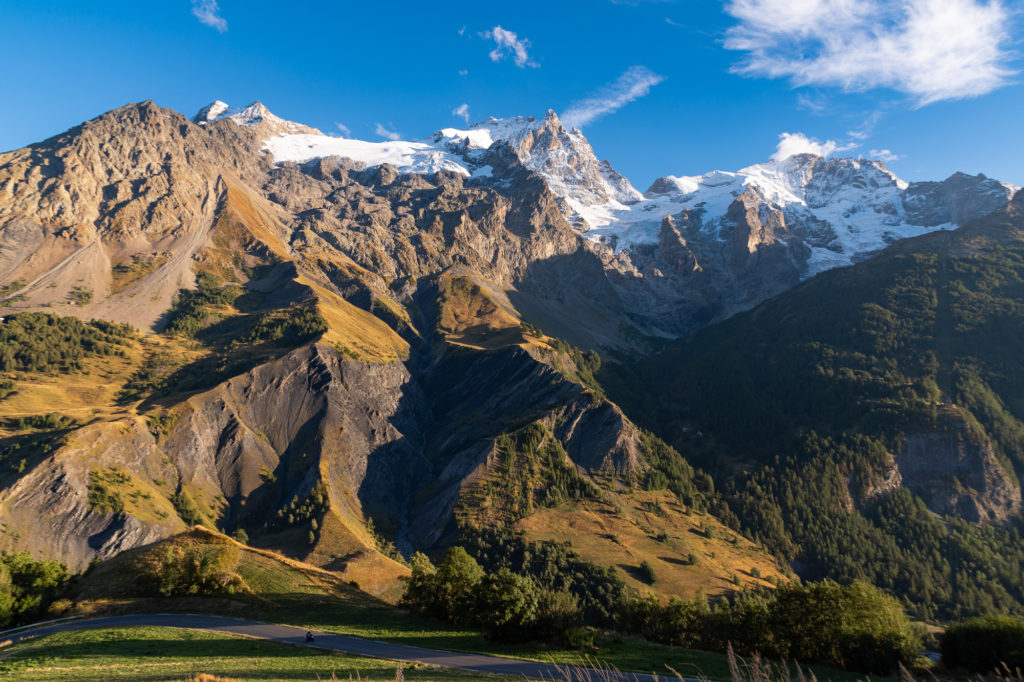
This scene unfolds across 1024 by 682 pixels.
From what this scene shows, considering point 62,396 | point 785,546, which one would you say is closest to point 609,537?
point 785,546

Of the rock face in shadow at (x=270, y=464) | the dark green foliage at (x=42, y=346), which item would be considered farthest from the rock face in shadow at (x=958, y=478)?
the dark green foliage at (x=42, y=346)

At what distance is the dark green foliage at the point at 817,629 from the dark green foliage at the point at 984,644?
349cm

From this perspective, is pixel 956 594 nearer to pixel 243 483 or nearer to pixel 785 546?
pixel 785 546

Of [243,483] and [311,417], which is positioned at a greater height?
[311,417]

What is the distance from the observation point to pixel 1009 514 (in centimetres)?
17462

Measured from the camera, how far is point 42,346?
7264 inches

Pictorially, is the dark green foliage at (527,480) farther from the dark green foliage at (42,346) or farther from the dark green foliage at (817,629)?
the dark green foliage at (42,346)

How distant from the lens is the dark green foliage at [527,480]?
160875mm

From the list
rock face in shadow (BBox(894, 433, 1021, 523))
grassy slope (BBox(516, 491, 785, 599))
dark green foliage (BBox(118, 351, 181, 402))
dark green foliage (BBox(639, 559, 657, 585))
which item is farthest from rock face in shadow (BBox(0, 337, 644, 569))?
rock face in shadow (BBox(894, 433, 1021, 523))

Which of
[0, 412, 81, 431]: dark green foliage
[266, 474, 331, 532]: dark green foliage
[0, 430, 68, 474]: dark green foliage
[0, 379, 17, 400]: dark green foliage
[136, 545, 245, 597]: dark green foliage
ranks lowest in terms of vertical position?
[266, 474, 331, 532]: dark green foliage

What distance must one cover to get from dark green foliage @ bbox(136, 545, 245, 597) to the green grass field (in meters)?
11.6

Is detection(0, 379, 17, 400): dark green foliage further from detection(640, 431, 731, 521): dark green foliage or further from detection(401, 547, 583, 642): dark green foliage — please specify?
detection(640, 431, 731, 521): dark green foliage

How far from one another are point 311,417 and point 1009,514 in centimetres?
24823

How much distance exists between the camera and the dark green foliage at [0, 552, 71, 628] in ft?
188
